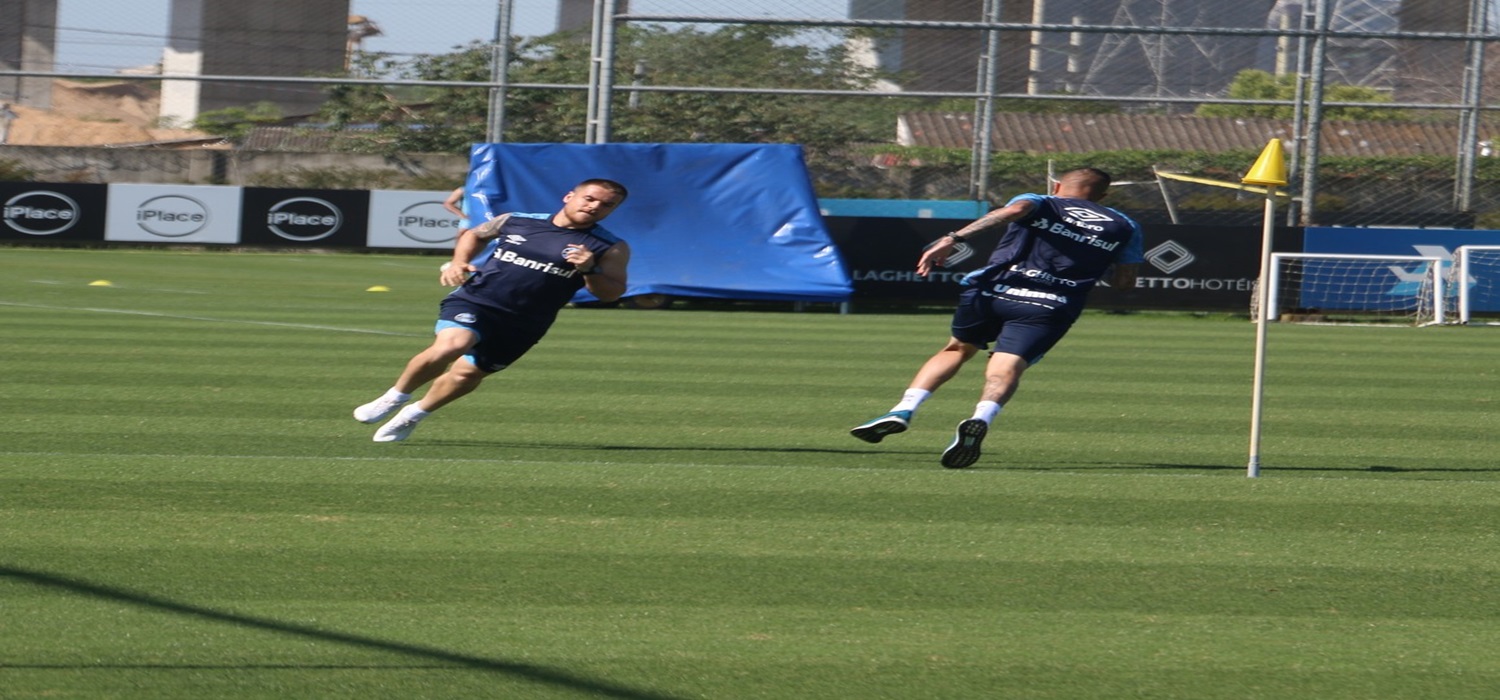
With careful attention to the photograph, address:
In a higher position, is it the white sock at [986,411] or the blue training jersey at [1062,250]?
the blue training jersey at [1062,250]

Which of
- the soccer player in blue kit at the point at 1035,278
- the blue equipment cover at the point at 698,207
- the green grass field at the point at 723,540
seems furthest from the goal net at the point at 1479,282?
the soccer player in blue kit at the point at 1035,278

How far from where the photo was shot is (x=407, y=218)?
Result: 92.7 ft

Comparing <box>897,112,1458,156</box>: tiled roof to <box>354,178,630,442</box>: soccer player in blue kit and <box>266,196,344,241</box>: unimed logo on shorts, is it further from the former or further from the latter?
<box>354,178,630,442</box>: soccer player in blue kit

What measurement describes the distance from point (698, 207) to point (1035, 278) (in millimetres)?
11159

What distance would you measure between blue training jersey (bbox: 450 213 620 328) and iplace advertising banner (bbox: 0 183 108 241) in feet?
66.5

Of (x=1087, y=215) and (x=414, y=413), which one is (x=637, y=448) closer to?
(x=414, y=413)

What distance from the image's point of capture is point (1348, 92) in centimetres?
2758

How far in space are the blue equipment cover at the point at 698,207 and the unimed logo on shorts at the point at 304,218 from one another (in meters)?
8.89

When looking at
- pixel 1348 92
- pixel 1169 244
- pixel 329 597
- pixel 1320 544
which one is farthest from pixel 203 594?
pixel 1348 92

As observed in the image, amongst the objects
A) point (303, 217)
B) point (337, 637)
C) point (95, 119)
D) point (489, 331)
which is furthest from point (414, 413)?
point (95, 119)

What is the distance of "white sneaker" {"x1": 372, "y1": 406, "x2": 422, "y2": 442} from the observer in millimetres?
8875

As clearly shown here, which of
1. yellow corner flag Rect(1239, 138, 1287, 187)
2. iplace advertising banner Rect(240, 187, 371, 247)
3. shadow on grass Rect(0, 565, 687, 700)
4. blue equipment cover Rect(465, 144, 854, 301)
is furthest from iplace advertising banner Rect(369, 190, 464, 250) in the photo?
shadow on grass Rect(0, 565, 687, 700)

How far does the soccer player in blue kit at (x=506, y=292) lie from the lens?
8.71 m

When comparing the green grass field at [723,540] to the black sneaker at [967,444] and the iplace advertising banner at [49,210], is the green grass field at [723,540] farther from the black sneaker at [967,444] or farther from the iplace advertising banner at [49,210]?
the iplace advertising banner at [49,210]
